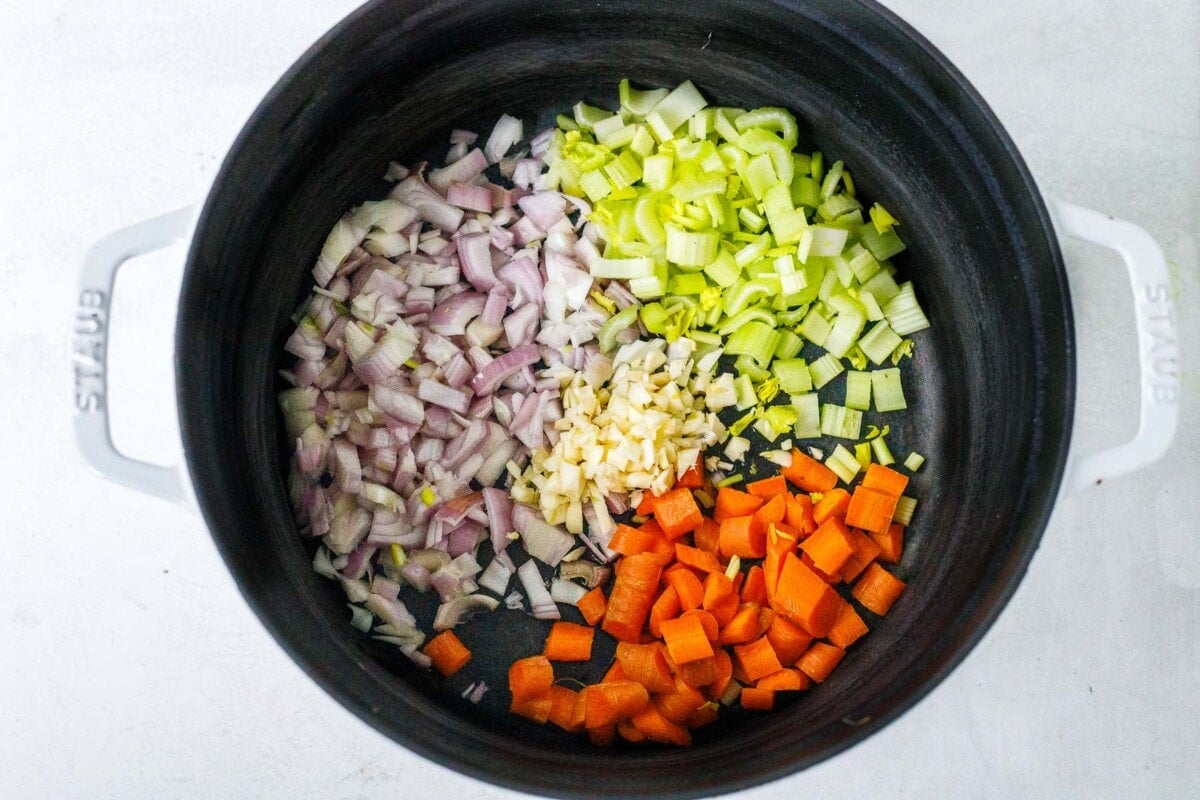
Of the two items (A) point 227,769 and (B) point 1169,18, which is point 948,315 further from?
(A) point 227,769

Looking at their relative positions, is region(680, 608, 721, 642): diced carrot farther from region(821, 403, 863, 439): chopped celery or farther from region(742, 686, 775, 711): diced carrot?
region(821, 403, 863, 439): chopped celery

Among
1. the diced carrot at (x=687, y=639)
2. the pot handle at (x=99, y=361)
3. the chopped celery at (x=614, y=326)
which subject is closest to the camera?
the pot handle at (x=99, y=361)

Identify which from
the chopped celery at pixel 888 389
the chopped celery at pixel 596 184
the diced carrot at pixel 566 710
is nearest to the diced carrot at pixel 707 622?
the diced carrot at pixel 566 710

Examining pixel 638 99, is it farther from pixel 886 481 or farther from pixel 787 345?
pixel 886 481

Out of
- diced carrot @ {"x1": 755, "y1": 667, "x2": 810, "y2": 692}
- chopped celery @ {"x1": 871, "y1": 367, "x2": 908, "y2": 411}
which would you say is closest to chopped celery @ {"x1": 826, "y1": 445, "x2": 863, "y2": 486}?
chopped celery @ {"x1": 871, "y1": 367, "x2": 908, "y2": 411}

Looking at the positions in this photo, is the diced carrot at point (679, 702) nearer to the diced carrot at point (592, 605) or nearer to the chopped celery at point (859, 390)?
the diced carrot at point (592, 605)

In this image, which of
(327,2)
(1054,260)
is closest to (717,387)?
(1054,260)
